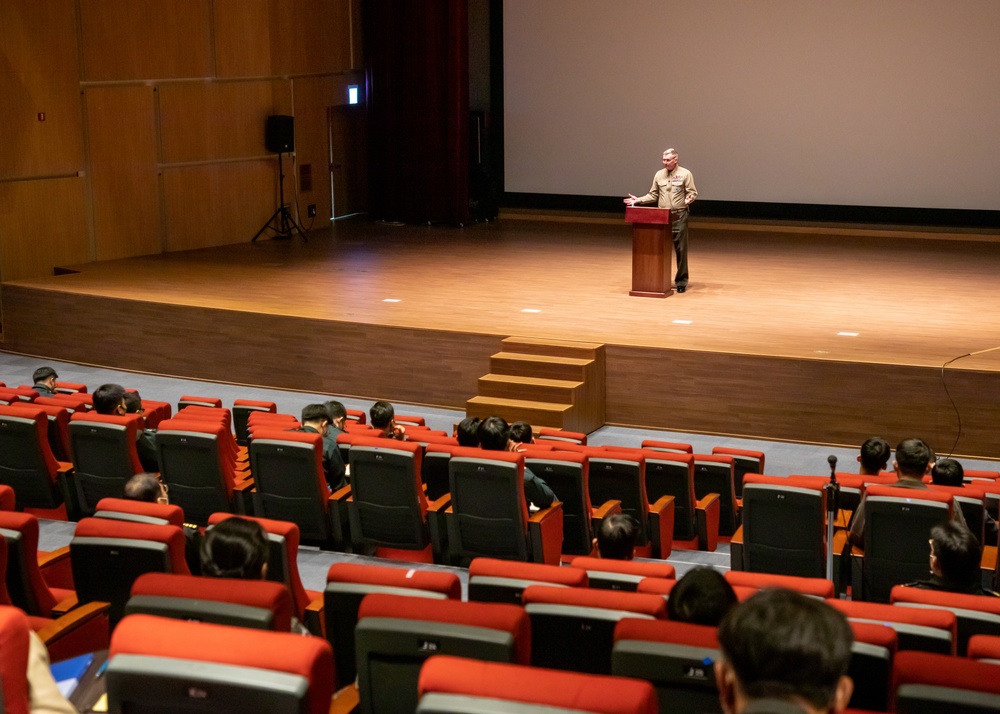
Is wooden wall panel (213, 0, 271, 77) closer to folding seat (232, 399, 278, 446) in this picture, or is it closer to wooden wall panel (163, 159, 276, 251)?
wooden wall panel (163, 159, 276, 251)

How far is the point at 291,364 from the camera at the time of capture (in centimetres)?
982

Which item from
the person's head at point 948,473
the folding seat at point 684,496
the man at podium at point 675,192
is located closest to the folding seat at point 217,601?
the folding seat at point 684,496

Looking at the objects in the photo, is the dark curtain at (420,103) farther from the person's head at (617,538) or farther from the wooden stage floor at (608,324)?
the person's head at (617,538)

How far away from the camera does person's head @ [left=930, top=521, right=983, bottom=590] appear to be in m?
3.61

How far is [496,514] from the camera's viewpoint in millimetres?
5207

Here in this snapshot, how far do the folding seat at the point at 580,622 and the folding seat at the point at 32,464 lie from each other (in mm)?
3660

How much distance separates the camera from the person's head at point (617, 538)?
400cm

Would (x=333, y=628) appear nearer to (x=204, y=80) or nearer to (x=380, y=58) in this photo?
(x=204, y=80)

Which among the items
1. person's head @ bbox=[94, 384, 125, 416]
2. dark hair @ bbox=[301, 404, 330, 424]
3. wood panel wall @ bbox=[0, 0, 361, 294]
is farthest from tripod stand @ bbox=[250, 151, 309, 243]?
dark hair @ bbox=[301, 404, 330, 424]

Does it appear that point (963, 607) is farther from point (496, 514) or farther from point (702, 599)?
point (496, 514)

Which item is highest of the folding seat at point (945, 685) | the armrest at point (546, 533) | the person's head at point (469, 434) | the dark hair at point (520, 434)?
the folding seat at point (945, 685)

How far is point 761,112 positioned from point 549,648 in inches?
490

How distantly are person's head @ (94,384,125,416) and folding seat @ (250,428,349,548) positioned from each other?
3.85ft

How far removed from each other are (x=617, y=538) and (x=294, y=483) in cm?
207
